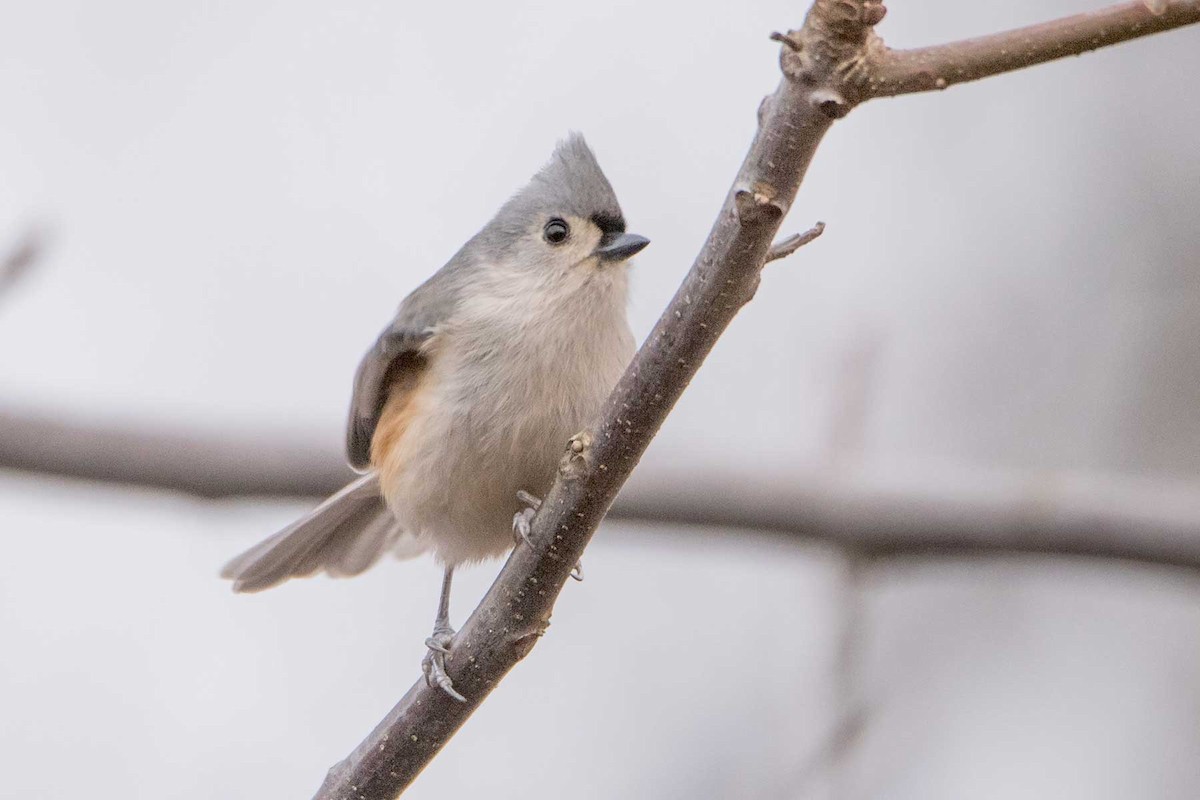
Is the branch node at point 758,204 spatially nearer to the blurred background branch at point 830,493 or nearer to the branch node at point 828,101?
the branch node at point 828,101

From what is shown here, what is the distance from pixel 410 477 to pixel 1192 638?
3456 millimetres

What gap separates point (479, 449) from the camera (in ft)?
6.89

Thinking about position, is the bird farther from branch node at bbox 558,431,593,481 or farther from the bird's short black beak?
branch node at bbox 558,431,593,481

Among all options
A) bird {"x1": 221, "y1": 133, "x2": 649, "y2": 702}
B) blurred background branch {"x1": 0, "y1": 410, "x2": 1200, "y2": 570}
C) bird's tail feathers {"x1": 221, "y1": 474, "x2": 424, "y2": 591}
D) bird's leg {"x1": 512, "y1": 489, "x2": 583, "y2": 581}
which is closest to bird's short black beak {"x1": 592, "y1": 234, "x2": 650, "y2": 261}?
bird {"x1": 221, "y1": 133, "x2": 649, "y2": 702}

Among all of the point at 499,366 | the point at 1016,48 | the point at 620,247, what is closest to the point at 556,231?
the point at 620,247

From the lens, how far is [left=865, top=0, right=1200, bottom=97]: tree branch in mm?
1144

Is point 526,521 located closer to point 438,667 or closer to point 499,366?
point 438,667

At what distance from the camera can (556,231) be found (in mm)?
2324

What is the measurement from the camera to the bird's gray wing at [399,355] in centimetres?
238

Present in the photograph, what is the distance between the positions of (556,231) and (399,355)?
39 cm

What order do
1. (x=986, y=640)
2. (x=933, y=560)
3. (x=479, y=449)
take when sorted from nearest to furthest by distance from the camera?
(x=479, y=449) < (x=933, y=560) < (x=986, y=640)

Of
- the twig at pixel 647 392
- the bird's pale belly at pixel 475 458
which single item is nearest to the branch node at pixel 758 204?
the twig at pixel 647 392

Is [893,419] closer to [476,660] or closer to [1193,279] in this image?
[1193,279]

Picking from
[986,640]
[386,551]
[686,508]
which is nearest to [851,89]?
[686,508]
